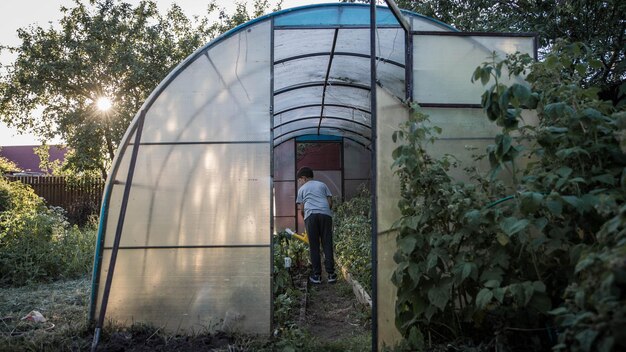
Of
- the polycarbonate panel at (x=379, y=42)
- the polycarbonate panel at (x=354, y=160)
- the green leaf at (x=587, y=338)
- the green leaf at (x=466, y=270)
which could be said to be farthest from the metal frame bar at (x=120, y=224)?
the polycarbonate panel at (x=354, y=160)

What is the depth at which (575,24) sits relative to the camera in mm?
8492

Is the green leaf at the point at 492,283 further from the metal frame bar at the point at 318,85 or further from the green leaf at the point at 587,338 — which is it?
the metal frame bar at the point at 318,85

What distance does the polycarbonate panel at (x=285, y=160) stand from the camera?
15.8 m

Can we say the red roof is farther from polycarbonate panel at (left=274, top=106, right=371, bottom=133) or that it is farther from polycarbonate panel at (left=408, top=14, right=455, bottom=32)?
polycarbonate panel at (left=408, top=14, right=455, bottom=32)

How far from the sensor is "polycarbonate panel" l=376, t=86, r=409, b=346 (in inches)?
186

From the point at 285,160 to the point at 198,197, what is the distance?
33.6 feet

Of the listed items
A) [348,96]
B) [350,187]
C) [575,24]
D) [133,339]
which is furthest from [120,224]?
[350,187]

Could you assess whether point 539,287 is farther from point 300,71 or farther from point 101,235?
point 300,71

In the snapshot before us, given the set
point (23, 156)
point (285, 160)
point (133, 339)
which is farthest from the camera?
point (23, 156)

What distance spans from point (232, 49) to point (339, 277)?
5113mm

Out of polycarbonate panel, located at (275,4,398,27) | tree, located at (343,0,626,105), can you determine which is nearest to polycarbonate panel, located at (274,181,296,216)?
tree, located at (343,0,626,105)

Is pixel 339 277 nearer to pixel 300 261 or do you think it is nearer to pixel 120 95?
pixel 300 261

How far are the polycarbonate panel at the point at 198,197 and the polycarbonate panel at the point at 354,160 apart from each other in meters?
10.6

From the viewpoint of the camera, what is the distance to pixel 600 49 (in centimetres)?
755
